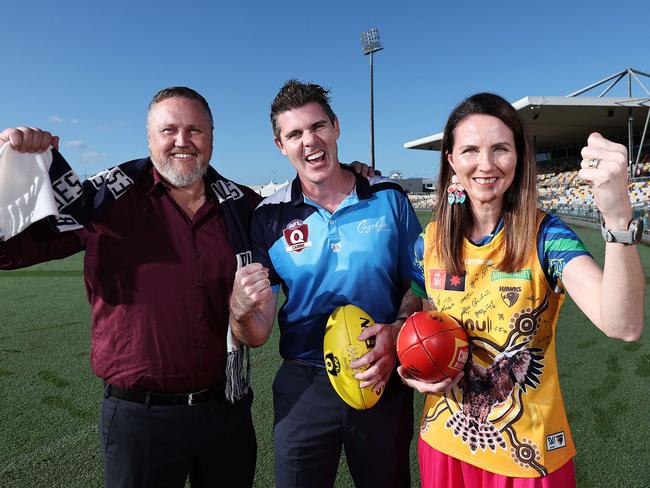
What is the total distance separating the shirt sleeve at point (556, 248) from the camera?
1.71m

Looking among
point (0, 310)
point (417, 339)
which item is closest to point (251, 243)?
point (417, 339)

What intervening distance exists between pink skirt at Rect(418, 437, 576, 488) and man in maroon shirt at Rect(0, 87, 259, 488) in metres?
1.02

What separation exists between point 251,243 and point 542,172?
49.9 m

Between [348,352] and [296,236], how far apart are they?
0.66 m

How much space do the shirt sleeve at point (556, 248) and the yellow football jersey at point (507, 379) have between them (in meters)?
0.03

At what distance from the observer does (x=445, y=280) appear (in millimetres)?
1957

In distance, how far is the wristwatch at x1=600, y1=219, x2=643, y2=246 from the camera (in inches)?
56.6

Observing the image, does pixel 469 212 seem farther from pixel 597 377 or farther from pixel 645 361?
pixel 645 361

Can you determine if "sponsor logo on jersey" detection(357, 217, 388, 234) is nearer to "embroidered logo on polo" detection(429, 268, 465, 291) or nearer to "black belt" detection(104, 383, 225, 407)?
"embroidered logo on polo" detection(429, 268, 465, 291)

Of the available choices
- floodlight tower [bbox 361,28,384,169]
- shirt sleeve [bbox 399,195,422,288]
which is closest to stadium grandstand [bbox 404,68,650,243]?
floodlight tower [bbox 361,28,384,169]

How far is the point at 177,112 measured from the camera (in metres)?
2.51

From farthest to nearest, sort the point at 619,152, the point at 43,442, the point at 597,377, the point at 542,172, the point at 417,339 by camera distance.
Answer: the point at 542,172, the point at 597,377, the point at 43,442, the point at 417,339, the point at 619,152

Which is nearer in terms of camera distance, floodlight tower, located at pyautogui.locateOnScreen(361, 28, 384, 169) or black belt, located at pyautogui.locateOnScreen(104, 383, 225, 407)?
black belt, located at pyautogui.locateOnScreen(104, 383, 225, 407)

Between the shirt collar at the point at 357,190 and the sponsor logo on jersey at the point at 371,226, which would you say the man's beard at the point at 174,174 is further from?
the sponsor logo on jersey at the point at 371,226
